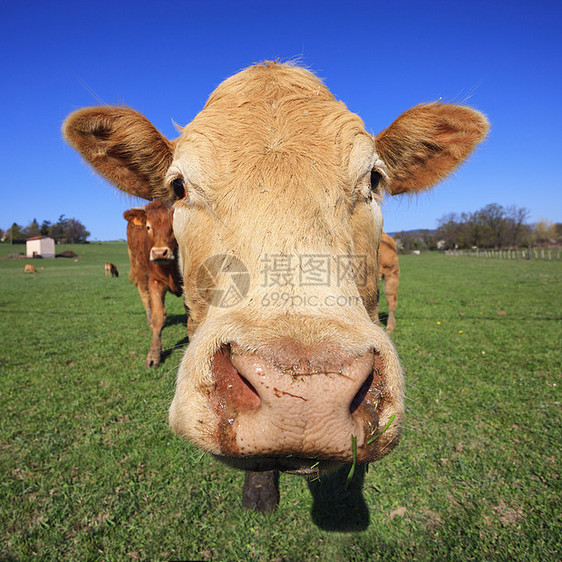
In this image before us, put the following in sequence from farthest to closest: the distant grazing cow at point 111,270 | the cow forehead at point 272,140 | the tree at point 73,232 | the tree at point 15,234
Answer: the tree at point 73,232 → the tree at point 15,234 → the distant grazing cow at point 111,270 → the cow forehead at point 272,140

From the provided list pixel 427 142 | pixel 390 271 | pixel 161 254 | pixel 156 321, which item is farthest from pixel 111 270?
pixel 427 142

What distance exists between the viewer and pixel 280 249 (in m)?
1.67

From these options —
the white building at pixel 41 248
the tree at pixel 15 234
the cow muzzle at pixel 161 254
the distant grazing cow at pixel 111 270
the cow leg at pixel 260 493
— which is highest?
the tree at pixel 15 234

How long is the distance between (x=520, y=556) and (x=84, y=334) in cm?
Answer: 980

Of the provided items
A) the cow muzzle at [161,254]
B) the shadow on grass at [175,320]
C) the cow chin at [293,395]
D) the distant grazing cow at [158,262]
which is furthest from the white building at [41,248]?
the cow chin at [293,395]

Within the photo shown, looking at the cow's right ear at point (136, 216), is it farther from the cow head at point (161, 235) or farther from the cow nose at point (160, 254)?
the cow nose at point (160, 254)

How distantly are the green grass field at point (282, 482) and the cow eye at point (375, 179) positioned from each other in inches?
86.2

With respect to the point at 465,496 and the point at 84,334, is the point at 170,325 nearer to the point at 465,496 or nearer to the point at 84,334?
the point at 84,334

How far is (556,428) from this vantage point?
14.5 feet

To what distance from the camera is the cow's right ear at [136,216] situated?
8.05 metres

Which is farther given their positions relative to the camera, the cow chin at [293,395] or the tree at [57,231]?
the tree at [57,231]

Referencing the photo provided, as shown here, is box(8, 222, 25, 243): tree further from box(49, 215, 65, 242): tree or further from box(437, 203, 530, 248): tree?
box(437, 203, 530, 248): tree

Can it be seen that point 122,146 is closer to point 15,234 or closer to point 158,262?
point 158,262

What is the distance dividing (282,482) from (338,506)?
624 mm
